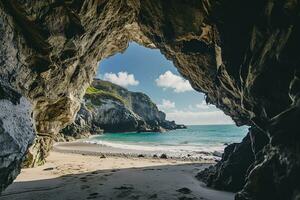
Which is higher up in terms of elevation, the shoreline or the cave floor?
the shoreline

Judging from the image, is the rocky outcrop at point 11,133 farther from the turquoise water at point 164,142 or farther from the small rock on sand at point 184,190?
the turquoise water at point 164,142

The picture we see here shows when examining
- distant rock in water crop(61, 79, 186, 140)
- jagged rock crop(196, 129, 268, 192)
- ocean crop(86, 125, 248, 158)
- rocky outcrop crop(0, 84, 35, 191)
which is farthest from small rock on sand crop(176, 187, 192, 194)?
distant rock in water crop(61, 79, 186, 140)

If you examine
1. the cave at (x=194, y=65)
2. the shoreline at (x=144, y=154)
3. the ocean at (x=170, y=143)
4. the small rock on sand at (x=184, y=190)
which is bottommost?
the small rock on sand at (x=184, y=190)

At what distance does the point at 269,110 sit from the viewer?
9695 mm

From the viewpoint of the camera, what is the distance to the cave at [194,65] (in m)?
7.74

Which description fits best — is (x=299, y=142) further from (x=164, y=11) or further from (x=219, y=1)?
(x=164, y=11)

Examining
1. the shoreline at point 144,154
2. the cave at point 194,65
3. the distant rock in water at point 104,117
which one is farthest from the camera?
the distant rock in water at point 104,117

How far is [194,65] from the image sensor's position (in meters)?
17.7

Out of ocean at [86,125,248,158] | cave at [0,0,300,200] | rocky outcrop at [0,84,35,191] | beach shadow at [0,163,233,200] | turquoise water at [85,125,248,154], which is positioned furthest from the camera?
turquoise water at [85,125,248,154]

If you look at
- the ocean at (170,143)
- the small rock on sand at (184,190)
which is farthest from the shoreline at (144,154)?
the small rock on sand at (184,190)

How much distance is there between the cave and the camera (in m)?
7.74

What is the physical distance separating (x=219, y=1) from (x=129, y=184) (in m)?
8.35

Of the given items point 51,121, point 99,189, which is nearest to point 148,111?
point 51,121

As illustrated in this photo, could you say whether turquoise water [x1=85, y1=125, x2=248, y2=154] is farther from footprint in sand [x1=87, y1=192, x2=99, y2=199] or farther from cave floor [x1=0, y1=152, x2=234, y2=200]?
footprint in sand [x1=87, y1=192, x2=99, y2=199]
